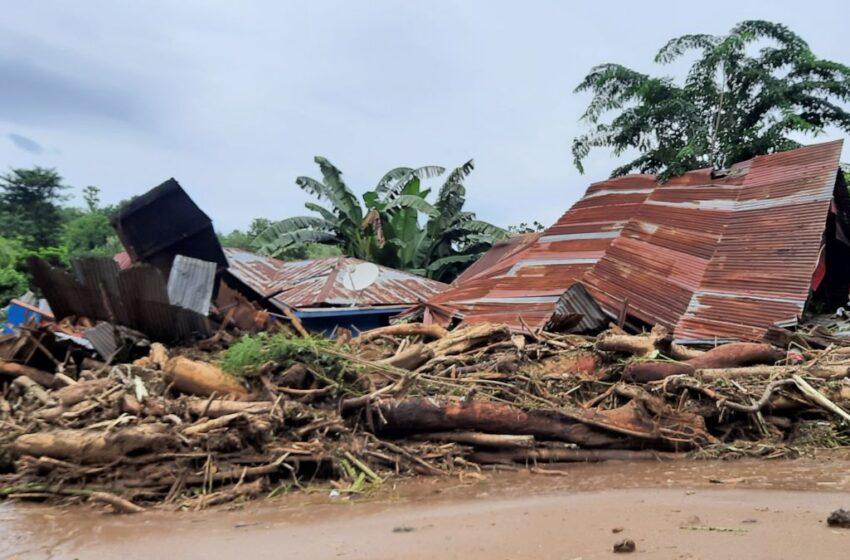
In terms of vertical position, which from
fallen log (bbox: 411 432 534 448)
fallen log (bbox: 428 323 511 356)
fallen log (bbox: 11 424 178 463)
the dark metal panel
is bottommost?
fallen log (bbox: 411 432 534 448)

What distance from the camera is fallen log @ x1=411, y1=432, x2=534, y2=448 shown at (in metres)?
5.80

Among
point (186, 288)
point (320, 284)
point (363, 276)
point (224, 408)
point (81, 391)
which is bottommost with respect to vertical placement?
point (224, 408)

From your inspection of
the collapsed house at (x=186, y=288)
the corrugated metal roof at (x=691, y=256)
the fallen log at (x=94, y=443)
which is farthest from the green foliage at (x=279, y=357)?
the corrugated metal roof at (x=691, y=256)

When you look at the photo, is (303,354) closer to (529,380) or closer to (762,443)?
(529,380)

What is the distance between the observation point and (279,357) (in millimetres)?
6355

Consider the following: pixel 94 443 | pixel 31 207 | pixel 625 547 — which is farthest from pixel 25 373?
pixel 31 207

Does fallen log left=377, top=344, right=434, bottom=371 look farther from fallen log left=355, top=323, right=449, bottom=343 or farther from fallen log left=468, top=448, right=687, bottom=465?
fallen log left=468, top=448, right=687, bottom=465

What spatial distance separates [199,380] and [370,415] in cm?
170

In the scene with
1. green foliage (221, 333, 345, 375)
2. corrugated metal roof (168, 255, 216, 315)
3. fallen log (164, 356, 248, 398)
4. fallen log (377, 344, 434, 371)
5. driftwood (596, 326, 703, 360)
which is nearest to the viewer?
fallen log (164, 356, 248, 398)

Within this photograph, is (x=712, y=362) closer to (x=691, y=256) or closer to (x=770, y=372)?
(x=770, y=372)

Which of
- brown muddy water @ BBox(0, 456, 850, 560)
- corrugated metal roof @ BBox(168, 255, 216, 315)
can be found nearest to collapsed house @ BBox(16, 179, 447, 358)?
corrugated metal roof @ BBox(168, 255, 216, 315)

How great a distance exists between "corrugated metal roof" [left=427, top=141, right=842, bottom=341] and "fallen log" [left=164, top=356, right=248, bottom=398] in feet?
15.3

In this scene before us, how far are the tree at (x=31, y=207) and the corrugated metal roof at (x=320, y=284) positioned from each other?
56.2ft

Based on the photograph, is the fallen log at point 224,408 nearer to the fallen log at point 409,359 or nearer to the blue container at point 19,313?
the fallen log at point 409,359
